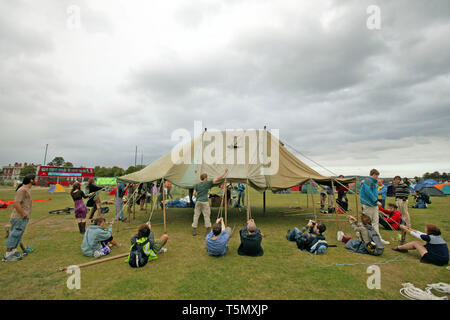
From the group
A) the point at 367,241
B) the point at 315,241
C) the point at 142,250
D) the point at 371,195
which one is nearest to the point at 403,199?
the point at 371,195

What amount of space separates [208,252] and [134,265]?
4.79 ft

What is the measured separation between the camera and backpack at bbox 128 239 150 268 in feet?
13.1

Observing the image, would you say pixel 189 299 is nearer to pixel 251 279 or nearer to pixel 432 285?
pixel 251 279

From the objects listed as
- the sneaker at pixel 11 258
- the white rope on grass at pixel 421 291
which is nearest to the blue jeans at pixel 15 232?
the sneaker at pixel 11 258

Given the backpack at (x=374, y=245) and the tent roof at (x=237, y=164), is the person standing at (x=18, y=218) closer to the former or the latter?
the tent roof at (x=237, y=164)

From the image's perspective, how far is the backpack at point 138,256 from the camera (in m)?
3.99

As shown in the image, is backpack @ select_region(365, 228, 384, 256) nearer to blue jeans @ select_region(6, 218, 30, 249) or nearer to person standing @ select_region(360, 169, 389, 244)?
person standing @ select_region(360, 169, 389, 244)

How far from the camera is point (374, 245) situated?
4.62 m

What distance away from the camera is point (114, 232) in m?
6.75

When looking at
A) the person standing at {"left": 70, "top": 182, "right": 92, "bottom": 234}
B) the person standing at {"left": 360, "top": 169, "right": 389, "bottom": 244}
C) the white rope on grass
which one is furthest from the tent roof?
the white rope on grass

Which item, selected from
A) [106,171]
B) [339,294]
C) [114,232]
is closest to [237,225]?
[114,232]

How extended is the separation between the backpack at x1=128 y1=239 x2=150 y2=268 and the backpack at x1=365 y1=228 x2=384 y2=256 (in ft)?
15.6

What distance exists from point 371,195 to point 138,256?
18.2 ft

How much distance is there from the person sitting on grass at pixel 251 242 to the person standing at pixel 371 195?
310 cm
